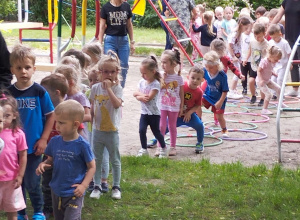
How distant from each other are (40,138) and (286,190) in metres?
2.61

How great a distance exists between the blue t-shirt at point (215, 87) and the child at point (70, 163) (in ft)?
14.2

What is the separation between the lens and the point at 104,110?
5.99 m

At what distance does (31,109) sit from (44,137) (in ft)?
0.88

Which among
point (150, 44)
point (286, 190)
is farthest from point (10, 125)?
point (150, 44)

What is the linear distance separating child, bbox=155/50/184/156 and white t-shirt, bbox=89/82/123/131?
6.00 ft

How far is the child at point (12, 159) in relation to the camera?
4754mm

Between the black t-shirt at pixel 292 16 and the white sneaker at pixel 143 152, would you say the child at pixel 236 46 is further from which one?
the white sneaker at pixel 143 152

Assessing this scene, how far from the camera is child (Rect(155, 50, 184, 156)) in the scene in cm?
770

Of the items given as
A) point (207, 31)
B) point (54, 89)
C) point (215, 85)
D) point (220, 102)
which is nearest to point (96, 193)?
point (54, 89)

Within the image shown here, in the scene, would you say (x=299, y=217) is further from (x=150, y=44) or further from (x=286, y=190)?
(x=150, y=44)

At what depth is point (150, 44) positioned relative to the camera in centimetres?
2272

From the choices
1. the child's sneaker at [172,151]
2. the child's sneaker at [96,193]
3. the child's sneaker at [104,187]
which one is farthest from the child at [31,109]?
the child's sneaker at [172,151]

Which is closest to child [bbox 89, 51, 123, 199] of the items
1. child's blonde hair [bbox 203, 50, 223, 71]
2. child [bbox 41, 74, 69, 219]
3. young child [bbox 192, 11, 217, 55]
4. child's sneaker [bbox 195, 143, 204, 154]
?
child [bbox 41, 74, 69, 219]

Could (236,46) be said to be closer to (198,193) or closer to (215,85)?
(215,85)
